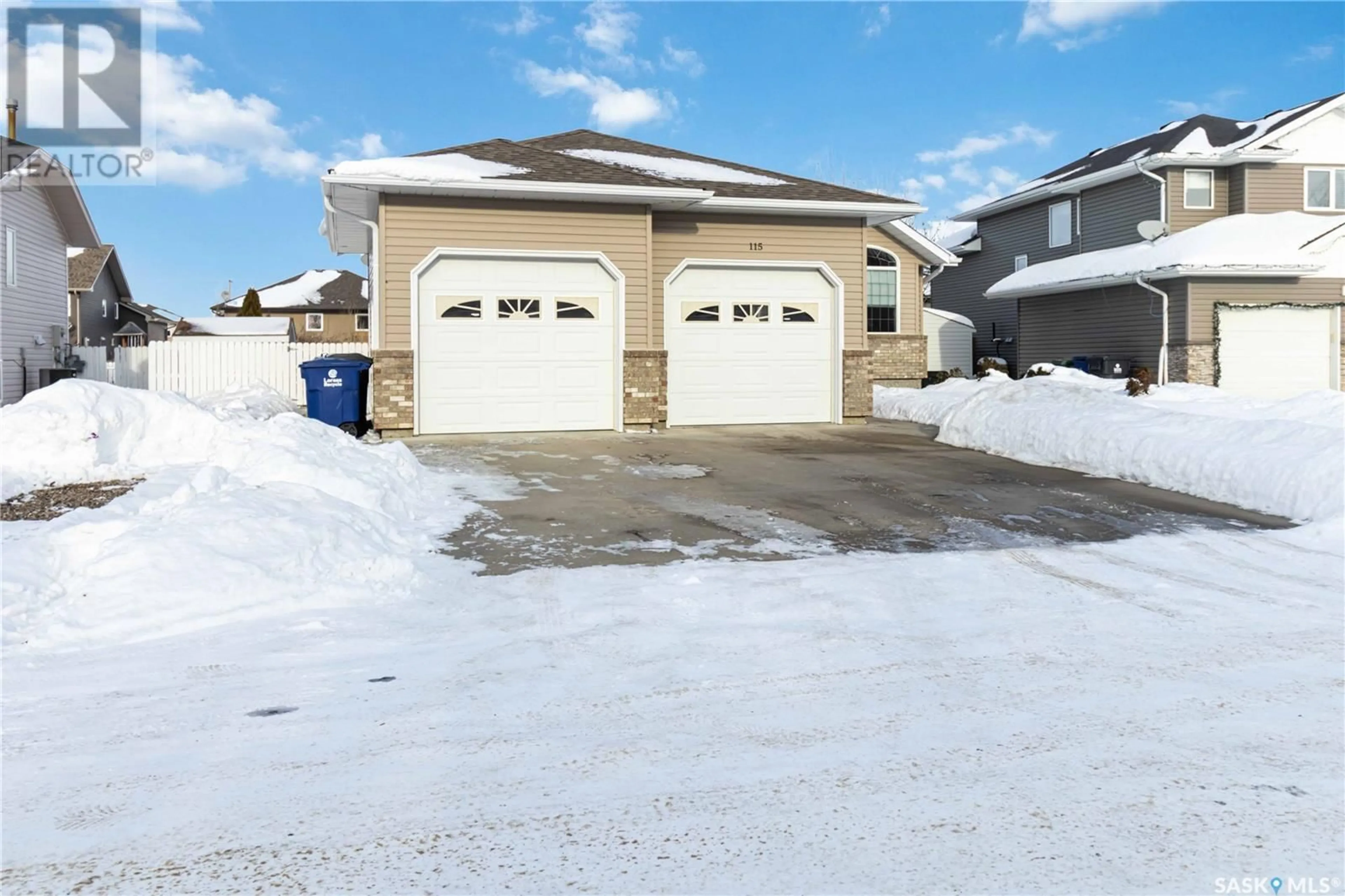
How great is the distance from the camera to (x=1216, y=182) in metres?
24.8

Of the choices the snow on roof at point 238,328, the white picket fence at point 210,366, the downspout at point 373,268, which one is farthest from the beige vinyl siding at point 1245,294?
the snow on roof at point 238,328

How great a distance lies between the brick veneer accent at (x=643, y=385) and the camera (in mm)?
15180

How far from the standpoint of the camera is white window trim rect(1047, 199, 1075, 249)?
28.0m

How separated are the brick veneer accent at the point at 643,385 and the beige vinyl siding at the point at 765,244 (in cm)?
67

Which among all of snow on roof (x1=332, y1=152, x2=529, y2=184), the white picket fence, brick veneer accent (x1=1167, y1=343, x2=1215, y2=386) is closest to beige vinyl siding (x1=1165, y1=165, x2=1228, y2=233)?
brick veneer accent (x1=1167, y1=343, x2=1215, y2=386)

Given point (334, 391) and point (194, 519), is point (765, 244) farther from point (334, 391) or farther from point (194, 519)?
point (194, 519)

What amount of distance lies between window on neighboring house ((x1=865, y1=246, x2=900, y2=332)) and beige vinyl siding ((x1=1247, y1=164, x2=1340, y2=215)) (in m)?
9.11

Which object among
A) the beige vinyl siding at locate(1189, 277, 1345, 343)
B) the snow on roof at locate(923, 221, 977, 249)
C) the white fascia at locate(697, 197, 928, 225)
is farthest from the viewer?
the snow on roof at locate(923, 221, 977, 249)

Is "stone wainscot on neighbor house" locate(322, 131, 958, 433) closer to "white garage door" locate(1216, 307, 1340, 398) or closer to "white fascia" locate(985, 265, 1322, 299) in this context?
"white fascia" locate(985, 265, 1322, 299)

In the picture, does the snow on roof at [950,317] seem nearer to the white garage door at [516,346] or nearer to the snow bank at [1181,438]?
the snow bank at [1181,438]

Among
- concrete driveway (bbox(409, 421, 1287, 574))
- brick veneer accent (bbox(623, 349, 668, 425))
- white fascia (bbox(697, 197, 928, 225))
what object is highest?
white fascia (bbox(697, 197, 928, 225))

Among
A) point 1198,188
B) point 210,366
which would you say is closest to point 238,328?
point 210,366

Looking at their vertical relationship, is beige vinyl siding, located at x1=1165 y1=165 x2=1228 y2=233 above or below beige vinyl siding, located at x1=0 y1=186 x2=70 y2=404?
above

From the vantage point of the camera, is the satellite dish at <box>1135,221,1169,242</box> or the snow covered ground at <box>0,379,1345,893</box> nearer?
the snow covered ground at <box>0,379,1345,893</box>
